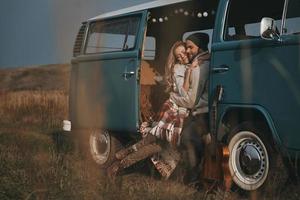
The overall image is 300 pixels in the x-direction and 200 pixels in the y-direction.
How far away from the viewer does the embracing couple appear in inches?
255

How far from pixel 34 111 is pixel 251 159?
40.1 feet

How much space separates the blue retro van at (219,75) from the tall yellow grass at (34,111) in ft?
19.6

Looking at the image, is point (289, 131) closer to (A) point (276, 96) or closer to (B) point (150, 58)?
(A) point (276, 96)

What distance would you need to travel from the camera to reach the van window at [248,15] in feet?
19.7

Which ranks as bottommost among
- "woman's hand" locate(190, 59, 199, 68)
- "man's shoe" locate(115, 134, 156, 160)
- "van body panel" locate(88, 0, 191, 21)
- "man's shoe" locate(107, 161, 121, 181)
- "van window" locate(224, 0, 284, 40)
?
"man's shoe" locate(107, 161, 121, 181)

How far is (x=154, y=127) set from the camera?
7094 millimetres

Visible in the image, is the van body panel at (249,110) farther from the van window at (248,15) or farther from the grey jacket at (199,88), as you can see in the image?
the van window at (248,15)

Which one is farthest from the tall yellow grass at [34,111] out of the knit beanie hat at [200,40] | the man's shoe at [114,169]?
the knit beanie hat at [200,40]

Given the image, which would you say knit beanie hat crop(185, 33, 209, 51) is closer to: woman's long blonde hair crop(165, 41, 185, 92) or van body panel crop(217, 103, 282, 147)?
woman's long blonde hair crop(165, 41, 185, 92)

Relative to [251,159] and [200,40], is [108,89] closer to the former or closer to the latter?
[200,40]

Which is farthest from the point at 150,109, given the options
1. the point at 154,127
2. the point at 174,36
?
the point at 174,36

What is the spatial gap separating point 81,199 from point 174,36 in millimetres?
3894

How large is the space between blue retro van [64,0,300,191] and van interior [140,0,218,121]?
14mm

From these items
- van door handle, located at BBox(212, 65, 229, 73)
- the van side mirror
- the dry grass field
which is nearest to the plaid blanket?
the dry grass field
